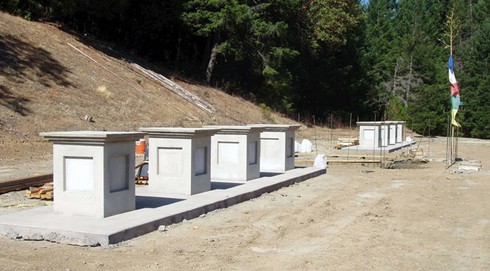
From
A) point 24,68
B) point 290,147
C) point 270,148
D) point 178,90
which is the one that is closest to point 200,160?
point 270,148

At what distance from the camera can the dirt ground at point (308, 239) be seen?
8555 millimetres

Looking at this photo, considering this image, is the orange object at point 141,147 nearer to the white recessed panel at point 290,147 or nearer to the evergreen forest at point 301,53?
the white recessed panel at point 290,147

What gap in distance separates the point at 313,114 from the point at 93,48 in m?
26.6

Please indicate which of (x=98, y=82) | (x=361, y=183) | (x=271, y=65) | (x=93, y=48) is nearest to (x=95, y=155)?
(x=361, y=183)

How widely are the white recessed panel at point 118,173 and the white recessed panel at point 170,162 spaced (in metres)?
2.63

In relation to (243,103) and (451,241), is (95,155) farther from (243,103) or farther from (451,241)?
(243,103)

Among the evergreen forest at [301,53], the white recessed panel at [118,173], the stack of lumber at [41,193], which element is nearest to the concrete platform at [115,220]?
the white recessed panel at [118,173]

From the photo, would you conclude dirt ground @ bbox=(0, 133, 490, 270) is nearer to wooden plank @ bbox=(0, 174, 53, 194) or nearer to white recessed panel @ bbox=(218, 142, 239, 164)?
wooden plank @ bbox=(0, 174, 53, 194)

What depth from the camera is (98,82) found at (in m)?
32.3

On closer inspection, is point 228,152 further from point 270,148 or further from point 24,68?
point 24,68

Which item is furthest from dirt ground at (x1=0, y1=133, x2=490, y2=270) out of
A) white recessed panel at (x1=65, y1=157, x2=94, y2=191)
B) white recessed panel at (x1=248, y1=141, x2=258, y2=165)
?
white recessed panel at (x1=65, y1=157, x2=94, y2=191)

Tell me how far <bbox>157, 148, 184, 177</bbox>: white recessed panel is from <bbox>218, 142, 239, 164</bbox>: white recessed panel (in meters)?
3.29

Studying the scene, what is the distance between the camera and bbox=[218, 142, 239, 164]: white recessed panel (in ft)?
56.4

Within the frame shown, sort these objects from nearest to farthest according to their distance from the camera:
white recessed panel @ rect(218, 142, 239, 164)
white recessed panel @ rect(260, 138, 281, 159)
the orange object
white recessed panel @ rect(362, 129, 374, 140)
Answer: white recessed panel @ rect(218, 142, 239, 164), white recessed panel @ rect(260, 138, 281, 159), the orange object, white recessed panel @ rect(362, 129, 374, 140)
